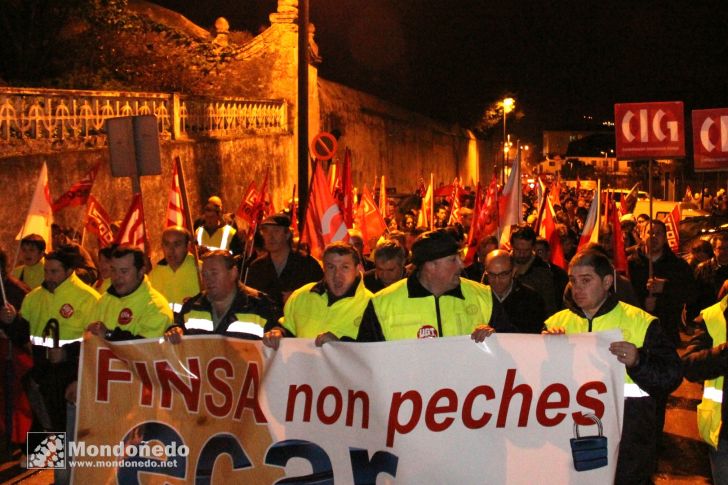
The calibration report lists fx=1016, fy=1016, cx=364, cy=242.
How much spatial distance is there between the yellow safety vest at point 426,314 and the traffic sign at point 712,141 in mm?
5828

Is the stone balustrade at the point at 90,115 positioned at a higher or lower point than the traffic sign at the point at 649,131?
higher

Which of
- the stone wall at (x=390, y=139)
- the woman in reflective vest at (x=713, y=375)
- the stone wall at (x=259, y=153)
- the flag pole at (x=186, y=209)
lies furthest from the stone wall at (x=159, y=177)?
the woman in reflective vest at (x=713, y=375)

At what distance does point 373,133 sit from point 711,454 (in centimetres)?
→ 2982

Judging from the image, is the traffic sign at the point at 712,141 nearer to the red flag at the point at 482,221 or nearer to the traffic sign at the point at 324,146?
the red flag at the point at 482,221

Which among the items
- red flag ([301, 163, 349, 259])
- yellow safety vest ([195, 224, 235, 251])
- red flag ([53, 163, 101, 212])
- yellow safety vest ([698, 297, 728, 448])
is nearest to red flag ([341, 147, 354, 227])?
yellow safety vest ([195, 224, 235, 251])

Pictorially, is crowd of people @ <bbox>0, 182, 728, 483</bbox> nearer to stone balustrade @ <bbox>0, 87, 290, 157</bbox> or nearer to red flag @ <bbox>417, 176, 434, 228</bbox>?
stone balustrade @ <bbox>0, 87, 290, 157</bbox>

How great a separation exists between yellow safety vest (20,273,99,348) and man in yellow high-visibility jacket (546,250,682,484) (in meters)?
3.28

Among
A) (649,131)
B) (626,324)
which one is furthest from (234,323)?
(649,131)

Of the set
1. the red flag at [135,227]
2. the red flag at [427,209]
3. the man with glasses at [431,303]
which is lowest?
the man with glasses at [431,303]

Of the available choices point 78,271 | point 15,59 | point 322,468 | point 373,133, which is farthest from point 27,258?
point 373,133

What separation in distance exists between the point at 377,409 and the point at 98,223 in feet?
20.3

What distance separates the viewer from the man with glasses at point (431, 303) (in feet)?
17.5

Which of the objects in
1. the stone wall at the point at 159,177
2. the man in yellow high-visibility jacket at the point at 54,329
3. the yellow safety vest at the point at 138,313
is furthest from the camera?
the stone wall at the point at 159,177

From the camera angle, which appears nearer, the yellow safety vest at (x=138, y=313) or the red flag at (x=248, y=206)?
the yellow safety vest at (x=138, y=313)
